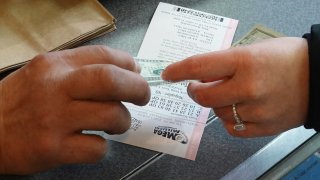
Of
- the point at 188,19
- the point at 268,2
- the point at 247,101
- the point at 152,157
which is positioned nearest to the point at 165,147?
the point at 152,157

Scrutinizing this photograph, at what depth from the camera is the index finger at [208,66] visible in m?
0.58

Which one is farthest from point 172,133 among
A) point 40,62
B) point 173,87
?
point 40,62

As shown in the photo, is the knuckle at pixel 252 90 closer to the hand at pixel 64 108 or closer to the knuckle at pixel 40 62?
the hand at pixel 64 108

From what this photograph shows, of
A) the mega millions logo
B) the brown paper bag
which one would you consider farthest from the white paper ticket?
the brown paper bag

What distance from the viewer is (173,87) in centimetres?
74

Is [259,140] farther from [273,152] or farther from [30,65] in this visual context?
[30,65]

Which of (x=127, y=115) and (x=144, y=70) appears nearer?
(x=127, y=115)

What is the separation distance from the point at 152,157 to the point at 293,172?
22 centimetres

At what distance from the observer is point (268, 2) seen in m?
0.89

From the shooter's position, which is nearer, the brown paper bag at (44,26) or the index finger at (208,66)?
the index finger at (208,66)

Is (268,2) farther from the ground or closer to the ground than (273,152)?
farther from the ground

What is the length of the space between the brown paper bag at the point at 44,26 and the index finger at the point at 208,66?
26cm

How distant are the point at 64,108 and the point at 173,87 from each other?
24cm

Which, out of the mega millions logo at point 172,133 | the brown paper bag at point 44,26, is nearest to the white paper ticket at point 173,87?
the mega millions logo at point 172,133
